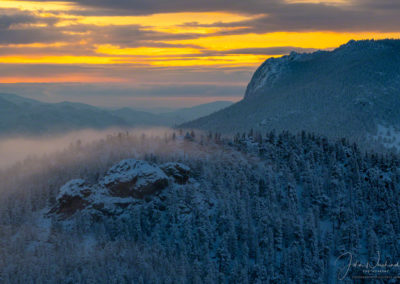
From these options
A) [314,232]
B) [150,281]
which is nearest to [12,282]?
[150,281]

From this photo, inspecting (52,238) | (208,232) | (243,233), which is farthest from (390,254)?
(52,238)

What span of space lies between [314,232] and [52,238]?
370ft

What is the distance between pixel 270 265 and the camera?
18375 centimetres

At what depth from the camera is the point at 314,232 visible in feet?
647

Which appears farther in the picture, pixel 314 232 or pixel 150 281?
pixel 314 232

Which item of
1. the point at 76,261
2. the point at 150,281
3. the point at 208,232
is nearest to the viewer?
the point at 150,281

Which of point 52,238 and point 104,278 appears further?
point 52,238

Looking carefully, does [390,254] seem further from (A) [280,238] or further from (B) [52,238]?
(B) [52,238]

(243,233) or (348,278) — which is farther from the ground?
(243,233)

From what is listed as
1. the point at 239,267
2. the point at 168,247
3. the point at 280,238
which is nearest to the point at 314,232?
the point at 280,238

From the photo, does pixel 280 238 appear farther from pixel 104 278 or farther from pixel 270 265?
pixel 104 278

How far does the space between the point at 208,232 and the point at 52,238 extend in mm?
67605

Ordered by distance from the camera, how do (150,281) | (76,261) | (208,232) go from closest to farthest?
(150,281) → (76,261) → (208,232)

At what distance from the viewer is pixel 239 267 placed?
176 metres
